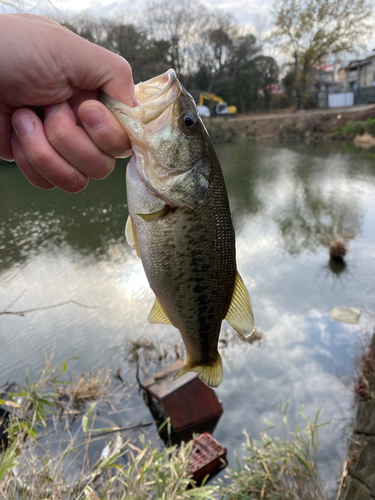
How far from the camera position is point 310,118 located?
3350cm

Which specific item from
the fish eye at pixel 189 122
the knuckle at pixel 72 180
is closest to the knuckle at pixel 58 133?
the knuckle at pixel 72 180

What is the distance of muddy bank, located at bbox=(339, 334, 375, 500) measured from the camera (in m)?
3.47

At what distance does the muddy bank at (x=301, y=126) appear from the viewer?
2864cm

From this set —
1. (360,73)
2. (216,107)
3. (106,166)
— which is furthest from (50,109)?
(360,73)

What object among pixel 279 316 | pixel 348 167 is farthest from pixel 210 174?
pixel 348 167

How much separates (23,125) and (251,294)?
304 inches

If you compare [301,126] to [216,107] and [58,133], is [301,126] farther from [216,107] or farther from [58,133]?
[58,133]

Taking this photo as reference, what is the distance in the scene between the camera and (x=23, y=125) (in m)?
1.37

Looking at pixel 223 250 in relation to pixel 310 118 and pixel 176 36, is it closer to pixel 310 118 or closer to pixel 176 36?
pixel 310 118

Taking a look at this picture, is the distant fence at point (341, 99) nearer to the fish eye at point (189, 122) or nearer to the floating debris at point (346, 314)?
the floating debris at point (346, 314)

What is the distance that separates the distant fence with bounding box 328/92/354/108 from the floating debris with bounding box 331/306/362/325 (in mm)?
39220

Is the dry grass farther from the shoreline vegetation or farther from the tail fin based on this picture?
the tail fin

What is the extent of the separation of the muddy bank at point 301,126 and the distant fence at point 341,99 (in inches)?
198

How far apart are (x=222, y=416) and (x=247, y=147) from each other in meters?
28.0
